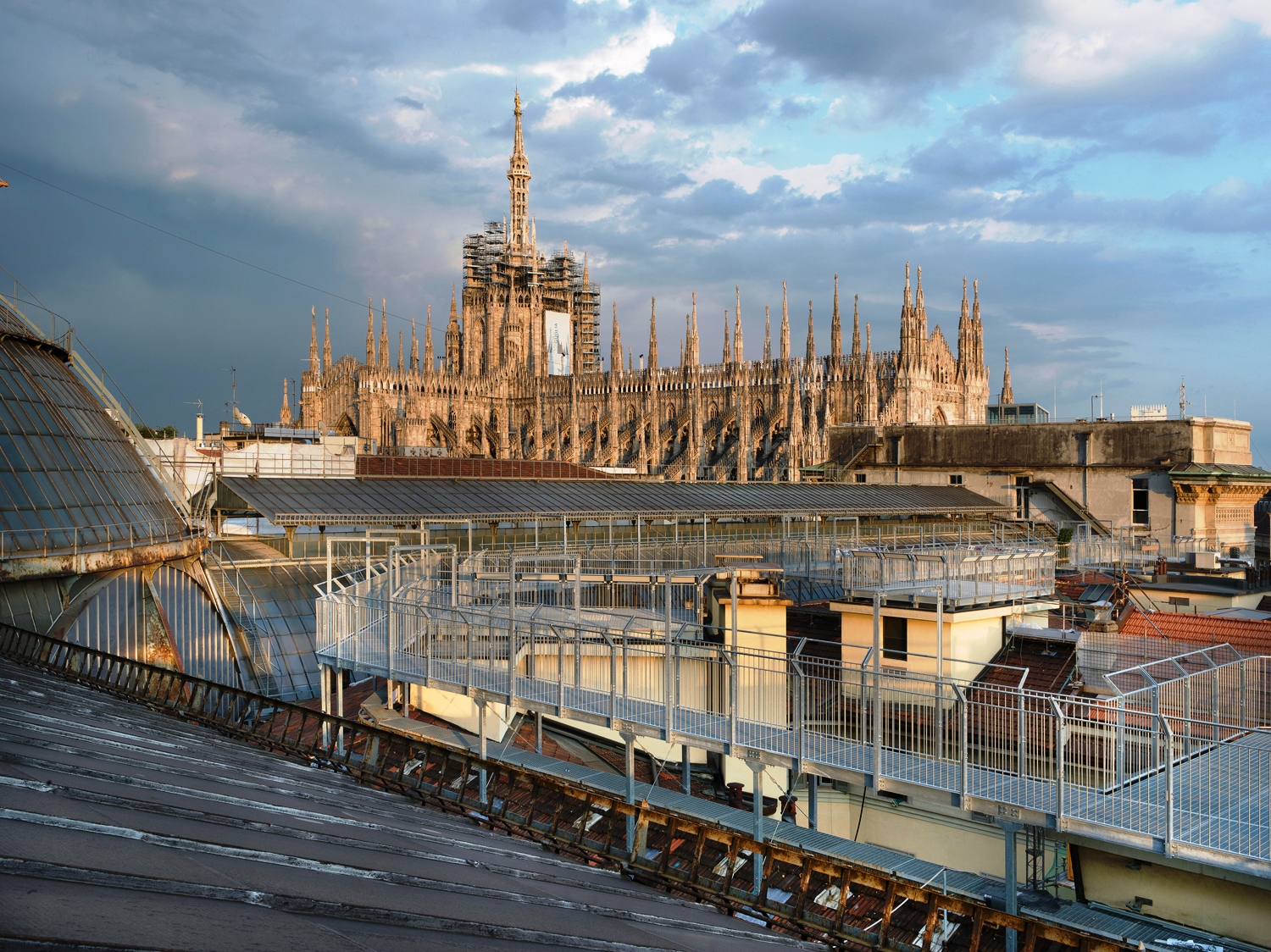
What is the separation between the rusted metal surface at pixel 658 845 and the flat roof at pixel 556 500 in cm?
1106

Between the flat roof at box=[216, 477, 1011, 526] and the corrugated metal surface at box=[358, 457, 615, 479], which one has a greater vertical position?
the corrugated metal surface at box=[358, 457, 615, 479]

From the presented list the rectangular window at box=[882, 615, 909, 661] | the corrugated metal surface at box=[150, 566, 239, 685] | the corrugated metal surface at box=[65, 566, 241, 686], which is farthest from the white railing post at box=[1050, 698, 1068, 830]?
the corrugated metal surface at box=[150, 566, 239, 685]

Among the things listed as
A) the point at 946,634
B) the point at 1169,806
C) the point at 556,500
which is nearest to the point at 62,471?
the point at 946,634

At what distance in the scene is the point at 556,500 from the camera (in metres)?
31.6

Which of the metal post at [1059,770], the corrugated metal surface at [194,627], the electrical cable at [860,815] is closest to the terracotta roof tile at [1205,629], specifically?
the electrical cable at [860,815]

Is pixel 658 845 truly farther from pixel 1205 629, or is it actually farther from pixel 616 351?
pixel 616 351

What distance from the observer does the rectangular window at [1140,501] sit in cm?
4222

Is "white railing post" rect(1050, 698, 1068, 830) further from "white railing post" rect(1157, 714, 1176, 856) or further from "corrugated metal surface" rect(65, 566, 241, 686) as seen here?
"corrugated metal surface" rect(65, 566, 241, 686)

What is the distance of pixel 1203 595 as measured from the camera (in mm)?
27547

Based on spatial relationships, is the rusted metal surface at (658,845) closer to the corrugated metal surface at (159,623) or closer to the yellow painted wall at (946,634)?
the corrugated metal surface at (159,623)

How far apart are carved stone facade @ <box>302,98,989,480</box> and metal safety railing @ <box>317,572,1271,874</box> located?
42.7 metres

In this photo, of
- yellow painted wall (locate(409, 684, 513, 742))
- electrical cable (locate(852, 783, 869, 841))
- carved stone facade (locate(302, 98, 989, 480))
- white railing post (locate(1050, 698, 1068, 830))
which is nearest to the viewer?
white railing post (locate(1050, 698, 1068, 830))

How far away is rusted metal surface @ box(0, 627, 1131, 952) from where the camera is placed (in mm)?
6754

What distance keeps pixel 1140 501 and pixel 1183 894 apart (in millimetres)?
35621
